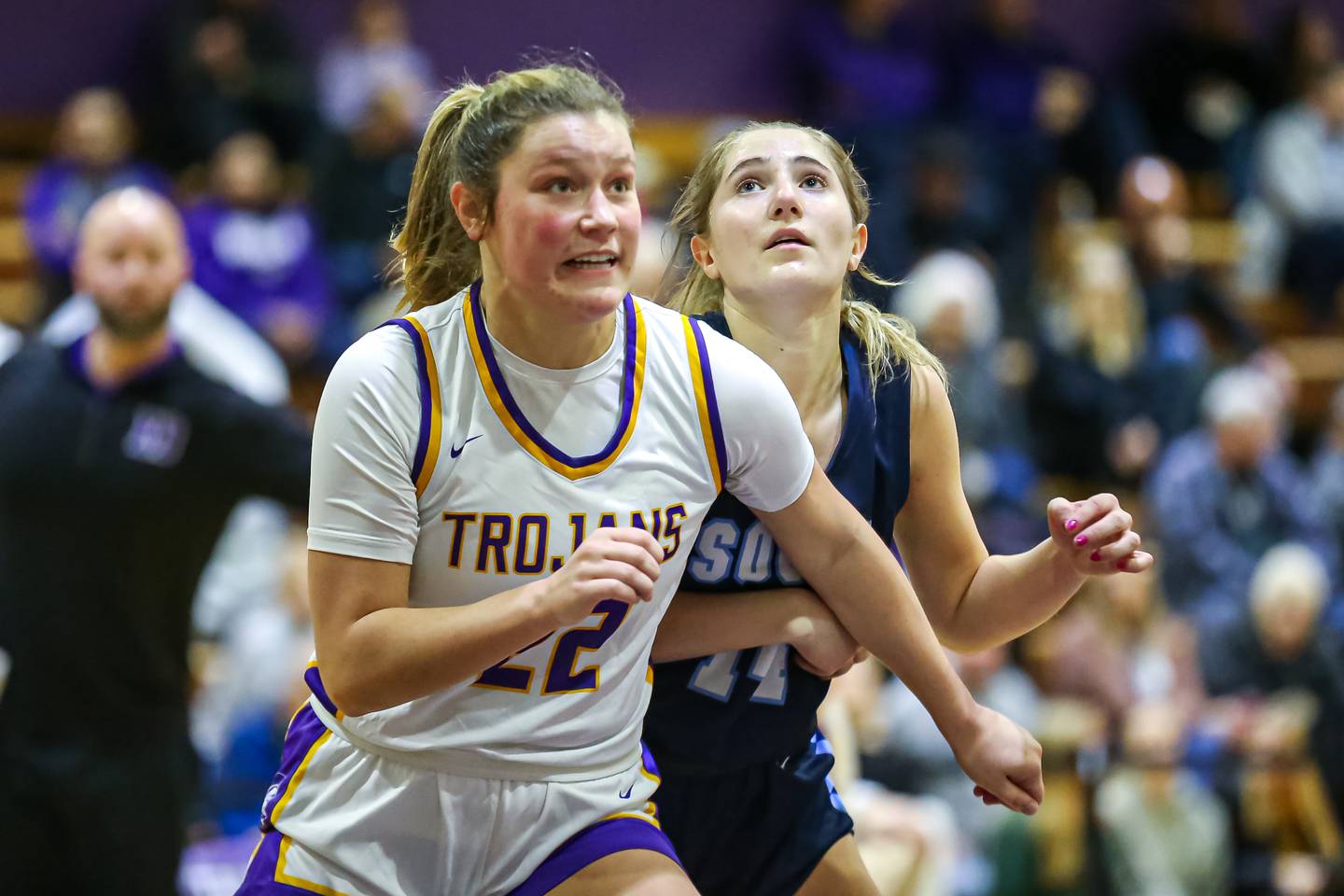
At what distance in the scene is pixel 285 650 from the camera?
652cm

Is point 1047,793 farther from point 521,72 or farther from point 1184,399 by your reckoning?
point 521,72

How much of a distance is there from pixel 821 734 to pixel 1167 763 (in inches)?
157

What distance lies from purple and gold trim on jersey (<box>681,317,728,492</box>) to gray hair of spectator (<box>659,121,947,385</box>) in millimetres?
512

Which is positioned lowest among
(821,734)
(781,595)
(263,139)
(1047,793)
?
(1047,793)

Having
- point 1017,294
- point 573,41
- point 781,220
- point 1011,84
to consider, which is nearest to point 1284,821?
point 1017,294

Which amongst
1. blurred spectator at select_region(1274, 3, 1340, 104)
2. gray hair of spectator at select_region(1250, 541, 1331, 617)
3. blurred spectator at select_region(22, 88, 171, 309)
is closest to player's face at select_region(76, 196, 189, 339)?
blurred spectator at select_region(22, 88, 171, 309)

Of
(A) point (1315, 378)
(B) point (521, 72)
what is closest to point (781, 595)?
(B) point (521, 72)

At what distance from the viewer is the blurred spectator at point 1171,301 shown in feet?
30.5

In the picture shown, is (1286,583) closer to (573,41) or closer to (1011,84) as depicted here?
(1011,84)

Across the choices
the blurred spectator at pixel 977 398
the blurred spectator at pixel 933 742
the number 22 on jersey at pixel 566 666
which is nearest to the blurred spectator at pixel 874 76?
the blurred spectator at pixel 977 398

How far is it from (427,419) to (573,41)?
350 inches

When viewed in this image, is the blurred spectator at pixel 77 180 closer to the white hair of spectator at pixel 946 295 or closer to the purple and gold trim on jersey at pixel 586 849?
the white hair of spectator at pixel 946 295

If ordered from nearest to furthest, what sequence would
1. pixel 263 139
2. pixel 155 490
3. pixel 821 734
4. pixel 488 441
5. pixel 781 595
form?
pixel 488 441
pixel 781 595
pixel 821 734
pixel 155 490
pixel 263 139

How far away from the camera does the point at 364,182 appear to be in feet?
29.9
